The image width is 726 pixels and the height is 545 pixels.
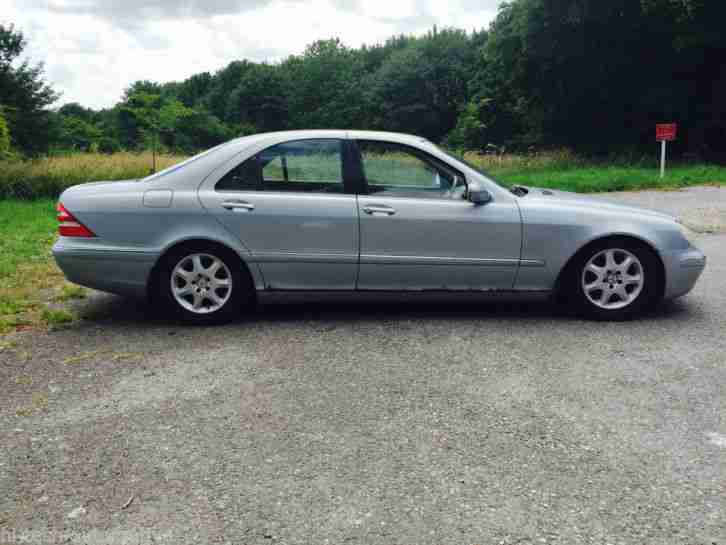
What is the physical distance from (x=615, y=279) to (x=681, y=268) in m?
0.54

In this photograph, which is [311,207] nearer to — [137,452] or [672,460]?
[137,452]

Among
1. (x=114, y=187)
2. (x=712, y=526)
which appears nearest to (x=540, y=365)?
(x=712, y=526)

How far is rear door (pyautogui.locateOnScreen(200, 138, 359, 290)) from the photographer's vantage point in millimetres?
5977

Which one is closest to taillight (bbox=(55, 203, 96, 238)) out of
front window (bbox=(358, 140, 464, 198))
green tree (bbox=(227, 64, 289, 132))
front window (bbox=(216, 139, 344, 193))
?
front window (bbox=(216, 139, 344, 193))

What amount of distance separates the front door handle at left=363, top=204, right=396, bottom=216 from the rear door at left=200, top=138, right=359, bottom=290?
0.10 meters

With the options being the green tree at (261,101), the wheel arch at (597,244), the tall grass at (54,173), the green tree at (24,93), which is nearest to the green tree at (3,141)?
the tall grass at (54,173)

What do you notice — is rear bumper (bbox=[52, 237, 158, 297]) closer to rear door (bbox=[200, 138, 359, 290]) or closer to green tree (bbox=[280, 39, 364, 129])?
rear door (bbox=[200, 138, 359, 290])

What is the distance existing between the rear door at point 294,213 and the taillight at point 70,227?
0.92 meters

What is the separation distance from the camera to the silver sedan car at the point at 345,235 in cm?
596

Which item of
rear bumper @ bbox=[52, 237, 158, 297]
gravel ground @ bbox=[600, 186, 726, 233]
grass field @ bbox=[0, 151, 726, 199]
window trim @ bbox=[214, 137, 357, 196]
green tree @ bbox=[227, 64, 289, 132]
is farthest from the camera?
green tree @ bbox=[227, 64, 289, 132]

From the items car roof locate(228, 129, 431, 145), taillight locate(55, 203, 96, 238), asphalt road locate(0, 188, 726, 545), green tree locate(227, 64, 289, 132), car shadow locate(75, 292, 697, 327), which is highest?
green tree locate(227, 64, 289, 132)

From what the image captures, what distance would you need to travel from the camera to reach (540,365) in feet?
16.6

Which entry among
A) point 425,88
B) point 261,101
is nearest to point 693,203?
point 425,88

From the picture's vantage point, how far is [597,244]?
20.1 feet
